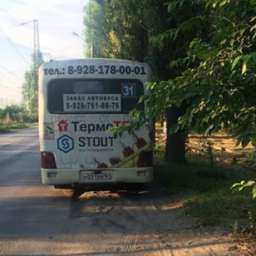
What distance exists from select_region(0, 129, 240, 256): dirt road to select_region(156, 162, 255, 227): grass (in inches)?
10.8

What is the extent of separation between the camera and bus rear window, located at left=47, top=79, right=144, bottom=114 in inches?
502

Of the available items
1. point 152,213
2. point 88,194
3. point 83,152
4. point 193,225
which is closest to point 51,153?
point 83,152

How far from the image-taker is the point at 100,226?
989 centimetres

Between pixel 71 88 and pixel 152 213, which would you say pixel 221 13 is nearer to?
pixel 152 213

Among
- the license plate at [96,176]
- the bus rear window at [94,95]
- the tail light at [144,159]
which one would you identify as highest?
the bus rear window at [94,95]

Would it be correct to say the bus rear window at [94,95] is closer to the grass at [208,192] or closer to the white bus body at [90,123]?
the white bus body at [90,123]

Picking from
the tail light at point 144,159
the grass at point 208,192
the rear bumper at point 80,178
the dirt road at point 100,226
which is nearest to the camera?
the dirt road at point 100,226

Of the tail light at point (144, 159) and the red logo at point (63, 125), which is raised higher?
the red logo at point (63, 125)

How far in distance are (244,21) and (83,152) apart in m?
7.20

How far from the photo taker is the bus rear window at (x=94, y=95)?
1276 centimetres

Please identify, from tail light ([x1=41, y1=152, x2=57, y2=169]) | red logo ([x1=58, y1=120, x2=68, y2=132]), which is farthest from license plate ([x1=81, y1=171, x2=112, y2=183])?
red logo ([x1=58, y1=120, x2=68, y2=132])

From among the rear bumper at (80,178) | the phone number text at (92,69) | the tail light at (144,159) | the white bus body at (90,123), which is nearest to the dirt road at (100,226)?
the rear bumper at (80,178)

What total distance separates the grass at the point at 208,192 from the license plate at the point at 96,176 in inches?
56.8

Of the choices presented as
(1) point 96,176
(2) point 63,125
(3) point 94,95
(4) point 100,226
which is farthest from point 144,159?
(4) point 100,226
